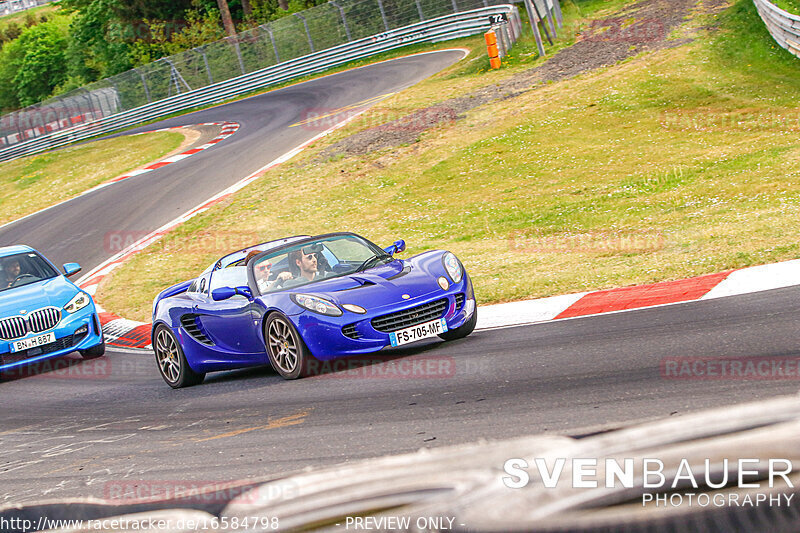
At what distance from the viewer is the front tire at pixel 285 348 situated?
7.66 metres

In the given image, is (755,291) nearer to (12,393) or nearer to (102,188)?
(12,393)

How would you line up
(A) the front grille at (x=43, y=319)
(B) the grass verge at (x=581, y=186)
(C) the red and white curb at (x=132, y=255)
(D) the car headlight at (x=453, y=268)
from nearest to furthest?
(D) the car headlight at (x=453, y=268), (B) the grass verge at (x=581, y=186), (A) the front grille at (x=43, y=319), (C) the red and white curb at (x=132, y=255)

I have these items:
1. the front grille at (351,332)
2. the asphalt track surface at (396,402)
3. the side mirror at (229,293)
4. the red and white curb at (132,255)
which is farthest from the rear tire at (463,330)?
the red and white curb at (132,255)

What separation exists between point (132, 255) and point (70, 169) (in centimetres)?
1512

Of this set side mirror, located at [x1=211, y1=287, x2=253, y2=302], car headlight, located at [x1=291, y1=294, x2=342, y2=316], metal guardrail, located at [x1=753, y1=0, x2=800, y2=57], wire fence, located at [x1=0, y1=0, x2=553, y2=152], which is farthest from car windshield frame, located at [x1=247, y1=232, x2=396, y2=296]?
wire fence, located at [x1=0, y1=0, x2=553, y2=152]

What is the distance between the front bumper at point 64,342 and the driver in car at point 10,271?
125 cm

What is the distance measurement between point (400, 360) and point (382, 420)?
194cm

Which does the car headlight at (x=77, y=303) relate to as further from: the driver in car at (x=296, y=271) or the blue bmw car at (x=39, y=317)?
the driver in car at (x=296, y=271)

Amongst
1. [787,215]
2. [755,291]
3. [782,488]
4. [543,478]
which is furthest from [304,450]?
[787,215]

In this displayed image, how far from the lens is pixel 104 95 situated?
41.8 m

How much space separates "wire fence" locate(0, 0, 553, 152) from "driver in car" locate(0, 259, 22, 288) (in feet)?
84.2

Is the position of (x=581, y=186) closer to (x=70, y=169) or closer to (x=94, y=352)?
(x=94, y=352)

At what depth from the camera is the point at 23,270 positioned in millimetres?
12570

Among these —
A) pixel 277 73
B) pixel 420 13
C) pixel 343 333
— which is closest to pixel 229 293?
pixel 343 333
